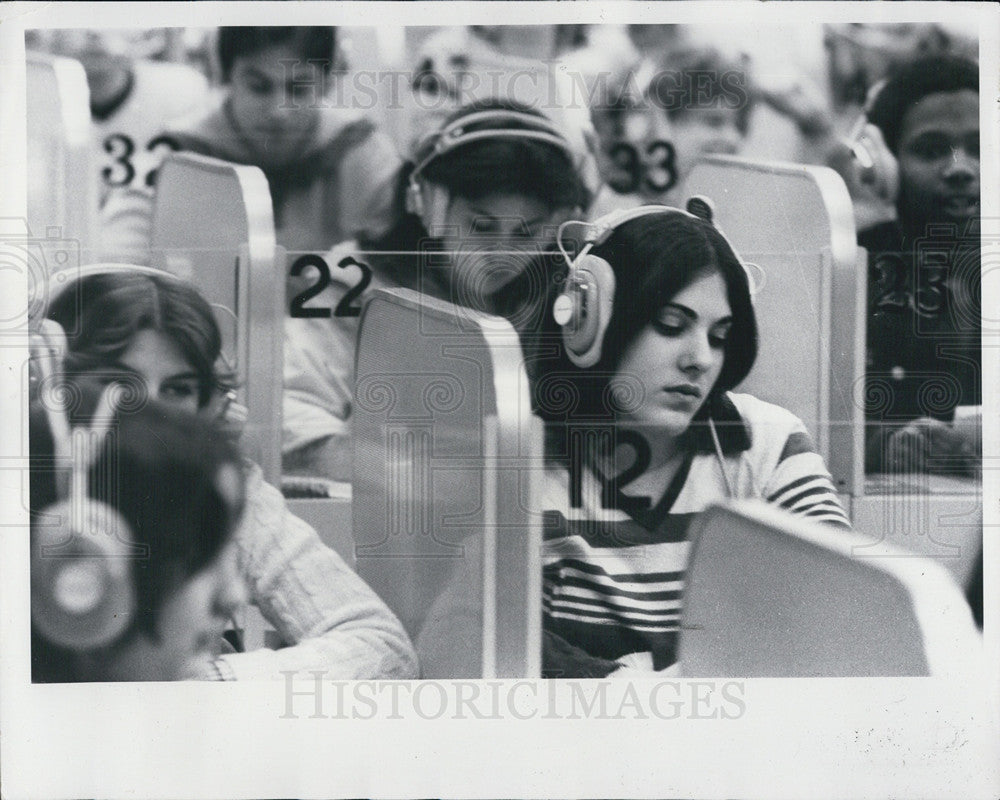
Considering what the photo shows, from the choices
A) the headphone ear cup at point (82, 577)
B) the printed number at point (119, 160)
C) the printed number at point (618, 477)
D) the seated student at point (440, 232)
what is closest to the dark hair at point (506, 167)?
the seated student at point (440, 232)

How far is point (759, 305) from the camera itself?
2732mm

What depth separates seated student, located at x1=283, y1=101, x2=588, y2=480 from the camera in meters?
2.71

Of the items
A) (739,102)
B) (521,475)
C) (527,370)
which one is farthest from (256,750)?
(739,102)

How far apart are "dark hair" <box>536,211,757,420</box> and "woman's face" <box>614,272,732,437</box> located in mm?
16

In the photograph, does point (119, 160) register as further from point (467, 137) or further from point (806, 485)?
point (806, 485)

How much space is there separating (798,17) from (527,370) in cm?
92

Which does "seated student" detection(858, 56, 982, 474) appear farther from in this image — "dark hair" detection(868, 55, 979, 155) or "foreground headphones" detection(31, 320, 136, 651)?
"foreground headphones" detection(31, 320, 136, 651)

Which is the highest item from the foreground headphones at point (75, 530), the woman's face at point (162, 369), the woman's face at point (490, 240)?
the woman's face at point (490, 240)

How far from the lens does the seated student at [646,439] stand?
2703 mm

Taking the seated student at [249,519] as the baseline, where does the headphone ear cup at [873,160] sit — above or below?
above

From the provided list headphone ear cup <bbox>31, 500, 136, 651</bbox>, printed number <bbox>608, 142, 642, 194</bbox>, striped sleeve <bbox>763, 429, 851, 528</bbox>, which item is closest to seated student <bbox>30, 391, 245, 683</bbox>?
headphone ear cup <bbox>31, 500, 136, 651</bbox>

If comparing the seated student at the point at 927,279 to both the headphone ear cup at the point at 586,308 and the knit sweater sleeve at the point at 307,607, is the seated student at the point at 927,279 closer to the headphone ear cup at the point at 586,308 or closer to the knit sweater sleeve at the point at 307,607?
the headphone ear cup at the point at 586,308

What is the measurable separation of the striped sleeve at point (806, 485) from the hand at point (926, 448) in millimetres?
136

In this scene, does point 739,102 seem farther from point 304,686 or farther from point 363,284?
point 304,686
